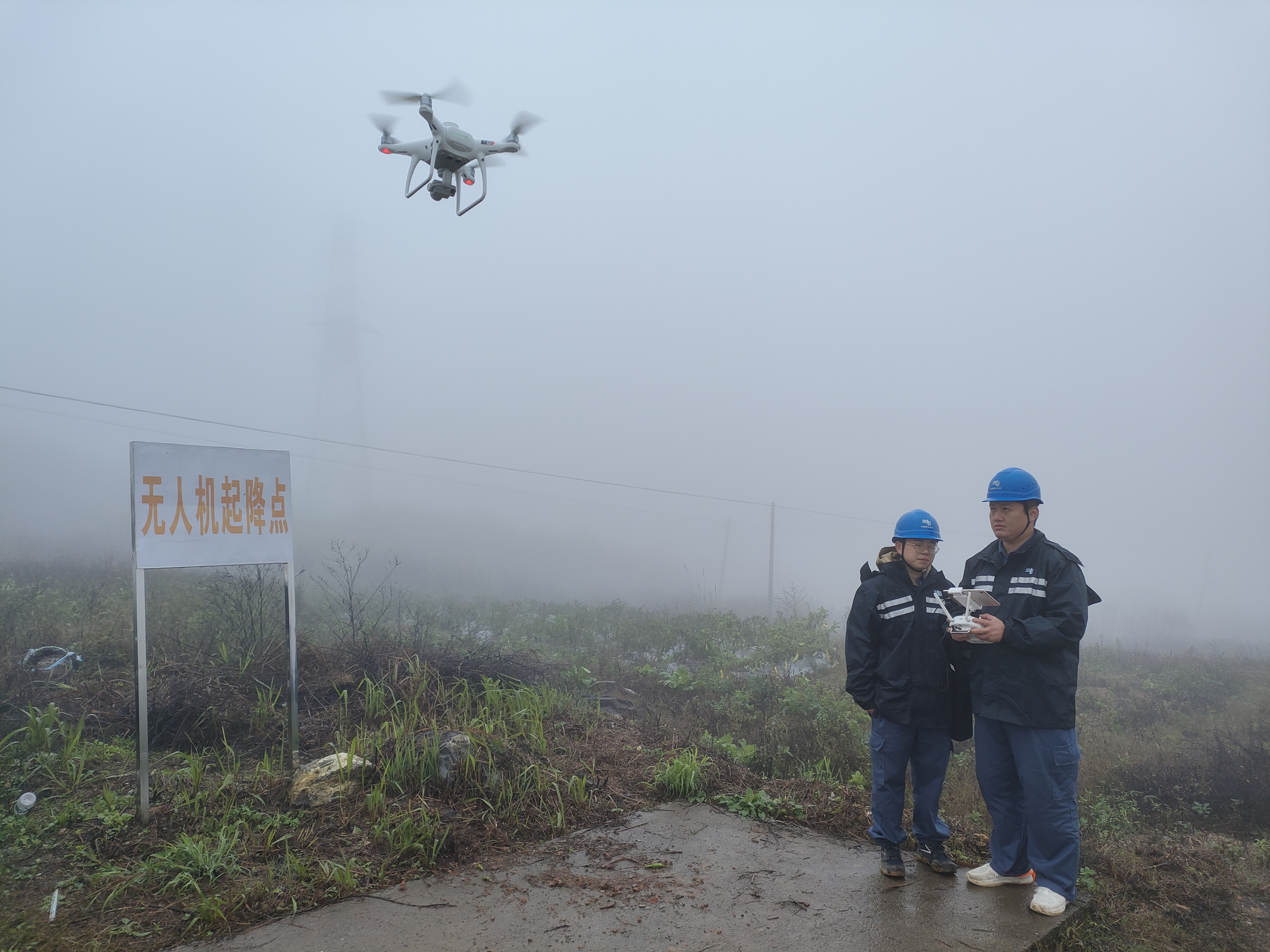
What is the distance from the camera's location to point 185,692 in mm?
6039

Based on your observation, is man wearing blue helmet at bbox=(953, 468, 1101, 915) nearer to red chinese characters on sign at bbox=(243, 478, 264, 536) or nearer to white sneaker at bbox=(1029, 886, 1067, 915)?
white sneaker at bbox=(1029, 886, 1067, 915)

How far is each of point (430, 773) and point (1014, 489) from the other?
156 inches

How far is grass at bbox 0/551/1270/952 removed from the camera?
12.4 ft

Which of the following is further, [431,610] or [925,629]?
[431,610]

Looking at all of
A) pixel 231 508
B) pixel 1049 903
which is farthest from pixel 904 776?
pixel 231 508

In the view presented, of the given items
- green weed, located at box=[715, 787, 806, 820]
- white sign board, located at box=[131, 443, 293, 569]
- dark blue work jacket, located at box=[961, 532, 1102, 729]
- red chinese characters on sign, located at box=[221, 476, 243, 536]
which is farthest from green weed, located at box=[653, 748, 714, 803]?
red chinese characters on sign, located at box=[221, 476, 243, 536]

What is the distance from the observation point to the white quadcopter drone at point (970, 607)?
357 cm

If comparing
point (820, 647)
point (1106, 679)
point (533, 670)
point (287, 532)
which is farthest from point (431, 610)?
point (1106, 679)

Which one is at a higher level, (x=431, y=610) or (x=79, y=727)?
(x=79, y=727)

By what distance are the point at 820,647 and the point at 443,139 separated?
30.1 feet

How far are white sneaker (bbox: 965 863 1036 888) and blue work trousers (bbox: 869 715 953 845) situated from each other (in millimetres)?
254

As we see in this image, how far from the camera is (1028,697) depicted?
11.7ft

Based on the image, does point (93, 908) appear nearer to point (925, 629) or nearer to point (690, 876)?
point (690, 876)

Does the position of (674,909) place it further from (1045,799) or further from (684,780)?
(1045,799)
